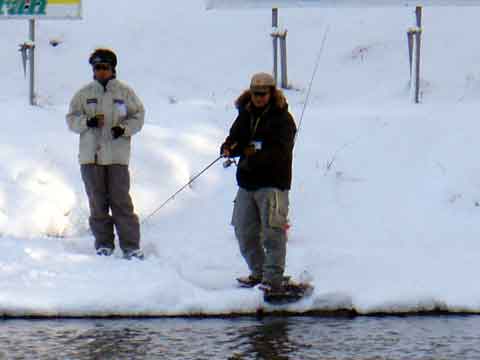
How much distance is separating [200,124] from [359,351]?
223 inches

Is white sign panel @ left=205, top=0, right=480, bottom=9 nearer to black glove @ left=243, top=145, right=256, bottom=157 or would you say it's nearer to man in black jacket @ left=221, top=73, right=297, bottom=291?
man in black jacket @ left=221, top=73, right=297, bottom=291

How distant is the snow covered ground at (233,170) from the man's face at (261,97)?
4.32ft

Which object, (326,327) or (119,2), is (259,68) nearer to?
(119,2)

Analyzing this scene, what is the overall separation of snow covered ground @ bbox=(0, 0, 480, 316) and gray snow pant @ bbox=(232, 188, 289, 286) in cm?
24

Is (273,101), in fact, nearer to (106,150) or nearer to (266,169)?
(266,169)

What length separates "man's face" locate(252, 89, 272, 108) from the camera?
8.70 m

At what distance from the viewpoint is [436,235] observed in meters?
10.3

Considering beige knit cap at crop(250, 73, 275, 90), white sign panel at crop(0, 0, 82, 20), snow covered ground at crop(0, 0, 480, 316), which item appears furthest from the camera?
white sign panel at crop(0, 0, 82, 20)

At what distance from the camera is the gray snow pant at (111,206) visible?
965cm

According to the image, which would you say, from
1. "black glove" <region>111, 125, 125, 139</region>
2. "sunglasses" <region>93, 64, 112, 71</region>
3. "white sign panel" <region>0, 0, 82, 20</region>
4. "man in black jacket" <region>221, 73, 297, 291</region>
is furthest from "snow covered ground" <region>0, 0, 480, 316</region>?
"sunglasses" <region>93, 64, 112, 71</region>

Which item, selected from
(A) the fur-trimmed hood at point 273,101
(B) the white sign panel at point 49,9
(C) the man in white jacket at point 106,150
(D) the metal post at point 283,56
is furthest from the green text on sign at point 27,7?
(A) the fur-trimmed hood at point 273,101

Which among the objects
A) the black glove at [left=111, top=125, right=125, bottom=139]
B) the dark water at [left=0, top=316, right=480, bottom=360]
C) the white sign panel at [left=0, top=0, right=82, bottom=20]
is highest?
the white sign panel at [left=0, top=0, right=82, bottom=20]

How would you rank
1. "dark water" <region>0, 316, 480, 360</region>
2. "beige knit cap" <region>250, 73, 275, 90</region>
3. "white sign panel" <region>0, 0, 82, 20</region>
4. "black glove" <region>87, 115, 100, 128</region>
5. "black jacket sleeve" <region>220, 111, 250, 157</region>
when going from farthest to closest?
"white sign panel" <region>0, 0, 82, 20</region> → "black glove" <region>87, 115, 100, 128</region> → "black jacket sleeve" <region>220, 111, 250, 157</region> → "beige knit cap" <region>250, 73, 275, 90</region> → "dark water" <region>0, 316, 480, 360</region>

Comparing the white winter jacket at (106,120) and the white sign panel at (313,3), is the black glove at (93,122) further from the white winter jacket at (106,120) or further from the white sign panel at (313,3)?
the white sign panel at (313,3)
